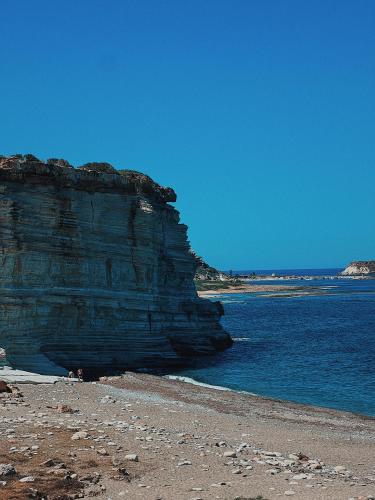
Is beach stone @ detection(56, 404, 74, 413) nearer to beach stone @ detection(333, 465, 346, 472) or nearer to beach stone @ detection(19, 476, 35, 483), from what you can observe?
beach stone @ detection(19, 476, 35, 483)

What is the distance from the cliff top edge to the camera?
117 feet

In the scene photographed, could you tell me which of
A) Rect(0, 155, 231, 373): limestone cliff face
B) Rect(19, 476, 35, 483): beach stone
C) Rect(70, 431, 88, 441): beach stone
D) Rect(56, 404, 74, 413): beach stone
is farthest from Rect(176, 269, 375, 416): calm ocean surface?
Rect(19, 476, 35, 483): beach stone

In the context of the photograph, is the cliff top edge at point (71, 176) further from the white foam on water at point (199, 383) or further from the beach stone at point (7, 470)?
the beach stone at point (7, 470)

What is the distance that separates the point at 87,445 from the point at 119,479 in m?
3.46

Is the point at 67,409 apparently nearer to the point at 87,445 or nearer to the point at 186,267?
the point at 87,445

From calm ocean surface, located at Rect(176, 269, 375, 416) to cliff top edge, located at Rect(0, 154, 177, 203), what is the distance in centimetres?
1348

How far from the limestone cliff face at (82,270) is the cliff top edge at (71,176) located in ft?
0.20

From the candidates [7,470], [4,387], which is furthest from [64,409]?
[7,470]

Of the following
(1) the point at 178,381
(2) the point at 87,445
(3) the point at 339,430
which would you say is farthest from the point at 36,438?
(1) the point at 178,381

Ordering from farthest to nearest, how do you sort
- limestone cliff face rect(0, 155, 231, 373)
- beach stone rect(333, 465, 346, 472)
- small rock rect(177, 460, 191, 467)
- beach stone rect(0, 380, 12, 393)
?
limestone cliff face rect(0, 155, 231, 373) → beach stone rect(0, 380, 12, 393) → beach stone rect(333, 465, 346, 472) → small rock rect(177, 460, 191, 467)

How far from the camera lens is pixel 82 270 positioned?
38438 mm

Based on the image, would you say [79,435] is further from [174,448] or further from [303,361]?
[303,361]

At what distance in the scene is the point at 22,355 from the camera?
1348 inches

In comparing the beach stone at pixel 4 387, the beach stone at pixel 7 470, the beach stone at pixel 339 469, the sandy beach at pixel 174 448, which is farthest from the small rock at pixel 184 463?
the beach stone at pixel 4 387
